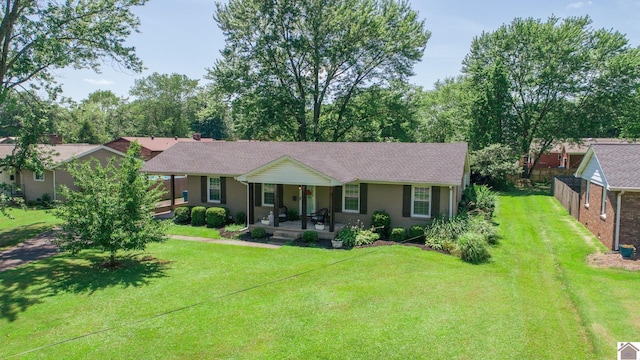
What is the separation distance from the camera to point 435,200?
17.6 meters

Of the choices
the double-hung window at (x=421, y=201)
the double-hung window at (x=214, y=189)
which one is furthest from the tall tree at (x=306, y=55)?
the double-hung window at (x=421, y=201)

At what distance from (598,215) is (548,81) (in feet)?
79.4

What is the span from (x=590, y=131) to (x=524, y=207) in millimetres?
16722

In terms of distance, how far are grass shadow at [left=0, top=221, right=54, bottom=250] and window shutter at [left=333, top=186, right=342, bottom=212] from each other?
46.3 ft

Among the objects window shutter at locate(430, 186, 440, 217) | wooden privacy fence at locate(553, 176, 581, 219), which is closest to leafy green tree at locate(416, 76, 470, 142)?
wooden privacy fence at locate(553, 176, 581, 219)

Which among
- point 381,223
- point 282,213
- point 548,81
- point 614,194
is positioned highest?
point 548,81

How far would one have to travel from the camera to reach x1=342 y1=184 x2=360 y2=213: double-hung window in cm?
1894

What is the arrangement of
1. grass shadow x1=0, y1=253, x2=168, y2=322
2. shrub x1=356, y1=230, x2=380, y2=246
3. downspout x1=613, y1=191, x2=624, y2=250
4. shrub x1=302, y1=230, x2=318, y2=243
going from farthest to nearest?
shrub x1=302, y1=230, x2=318, y2=243
shrub x1=356, y1=230, x2=380, y2=246
downspout x1=613, y1=191, x2=624, y2=250
grass shadow x1=0, y1=253, x2=168, y2=322

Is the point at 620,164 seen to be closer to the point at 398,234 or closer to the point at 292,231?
the point at 398,234

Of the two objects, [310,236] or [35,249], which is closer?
[35,249]

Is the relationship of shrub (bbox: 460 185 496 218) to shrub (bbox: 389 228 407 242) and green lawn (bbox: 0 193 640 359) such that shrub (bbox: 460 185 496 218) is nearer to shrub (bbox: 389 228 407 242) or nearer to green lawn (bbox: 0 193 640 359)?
shrub (bbox: 389 228 407 242)

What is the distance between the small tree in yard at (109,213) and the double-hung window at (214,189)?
7.44m

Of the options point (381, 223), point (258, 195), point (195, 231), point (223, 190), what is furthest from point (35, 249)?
point (381, 223)

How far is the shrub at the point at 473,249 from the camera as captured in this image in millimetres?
14180
